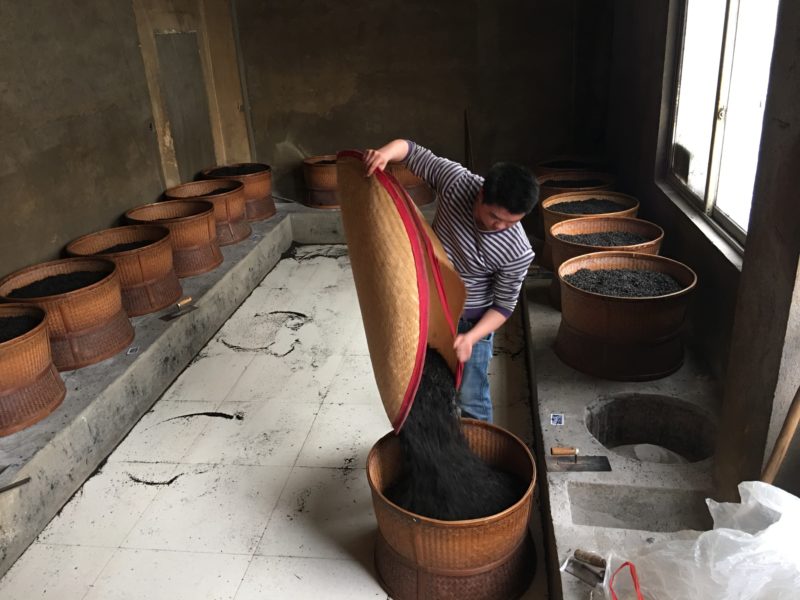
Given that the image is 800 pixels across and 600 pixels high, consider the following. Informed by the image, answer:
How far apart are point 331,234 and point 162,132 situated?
1807mm

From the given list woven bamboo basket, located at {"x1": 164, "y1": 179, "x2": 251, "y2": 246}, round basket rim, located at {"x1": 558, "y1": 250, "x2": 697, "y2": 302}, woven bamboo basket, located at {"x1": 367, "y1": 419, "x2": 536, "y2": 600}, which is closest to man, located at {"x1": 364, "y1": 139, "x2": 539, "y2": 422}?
woven bamboo basket, located at {"x1": 367, "y1": 419, "x2": 536, "y2": 600}

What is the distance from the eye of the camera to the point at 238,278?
509 centimetres

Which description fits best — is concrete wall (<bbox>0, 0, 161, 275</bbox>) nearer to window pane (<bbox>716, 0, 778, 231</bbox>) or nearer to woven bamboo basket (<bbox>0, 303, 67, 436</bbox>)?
woven bamboo basket (<bbox>0, 303, 67, 436</bbox>)

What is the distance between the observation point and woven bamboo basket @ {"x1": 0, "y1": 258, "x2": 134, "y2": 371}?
11.4 ft

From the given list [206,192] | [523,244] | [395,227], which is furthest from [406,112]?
[395,227]

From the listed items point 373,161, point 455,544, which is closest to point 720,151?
point 373,161

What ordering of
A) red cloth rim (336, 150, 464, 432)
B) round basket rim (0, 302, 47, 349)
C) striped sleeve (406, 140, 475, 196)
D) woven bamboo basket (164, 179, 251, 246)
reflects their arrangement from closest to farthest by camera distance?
red cloth rim (336, 150, 464, 432) → striped sleeve (406, 140, 475, 196) → round basket rim (0, 302, 47, 349) → woven bamboo basket (164, 179, 251, 246)

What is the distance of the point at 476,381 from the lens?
9.51 feet

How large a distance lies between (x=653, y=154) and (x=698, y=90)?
0.60 metres

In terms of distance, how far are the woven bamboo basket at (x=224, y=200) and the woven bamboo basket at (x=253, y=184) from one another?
258 mm

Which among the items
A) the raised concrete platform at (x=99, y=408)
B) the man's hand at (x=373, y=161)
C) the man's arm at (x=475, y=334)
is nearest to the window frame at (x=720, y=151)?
the man's arm at (x=475, y=334)

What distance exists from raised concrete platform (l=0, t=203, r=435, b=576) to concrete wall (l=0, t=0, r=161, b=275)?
85 cm

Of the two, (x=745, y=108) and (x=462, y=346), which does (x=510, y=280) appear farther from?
(x=745, y=108)

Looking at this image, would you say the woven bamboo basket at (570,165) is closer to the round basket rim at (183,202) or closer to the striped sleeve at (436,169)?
the round basket rim at (183,202)
